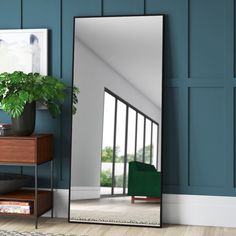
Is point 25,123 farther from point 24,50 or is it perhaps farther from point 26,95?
point 24,50

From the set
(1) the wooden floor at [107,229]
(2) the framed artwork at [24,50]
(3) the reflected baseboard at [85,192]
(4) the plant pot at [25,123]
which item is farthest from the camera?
(2) the framed artwork at [24,50]

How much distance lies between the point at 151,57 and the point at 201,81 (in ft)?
1.55

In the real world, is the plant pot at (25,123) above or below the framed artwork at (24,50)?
below

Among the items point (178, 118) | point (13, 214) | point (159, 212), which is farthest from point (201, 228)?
point (13, 214)

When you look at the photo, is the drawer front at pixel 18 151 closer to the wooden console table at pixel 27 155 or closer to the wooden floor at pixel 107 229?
the wooden console table at pixel 27 155

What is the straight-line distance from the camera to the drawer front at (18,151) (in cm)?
419

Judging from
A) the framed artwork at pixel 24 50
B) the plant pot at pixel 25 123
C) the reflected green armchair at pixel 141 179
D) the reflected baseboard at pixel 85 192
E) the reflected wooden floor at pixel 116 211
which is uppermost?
the framed artwork at pixel 24 50

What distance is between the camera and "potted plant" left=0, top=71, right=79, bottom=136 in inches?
162

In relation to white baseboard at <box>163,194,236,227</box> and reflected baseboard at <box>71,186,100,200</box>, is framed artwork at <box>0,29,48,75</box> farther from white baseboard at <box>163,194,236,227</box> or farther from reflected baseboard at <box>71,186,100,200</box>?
white baseboard at <box>163,194,236,227</box>

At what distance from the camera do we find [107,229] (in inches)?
167

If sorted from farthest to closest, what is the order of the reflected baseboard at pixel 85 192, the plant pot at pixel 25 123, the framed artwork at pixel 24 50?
the framed artwork at pixel 24 50
the reflected baseboard at pixel 85 192
the plant pot at pixel 25 123

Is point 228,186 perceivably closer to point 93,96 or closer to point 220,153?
point 220,153

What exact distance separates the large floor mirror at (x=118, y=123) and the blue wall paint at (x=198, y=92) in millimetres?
122

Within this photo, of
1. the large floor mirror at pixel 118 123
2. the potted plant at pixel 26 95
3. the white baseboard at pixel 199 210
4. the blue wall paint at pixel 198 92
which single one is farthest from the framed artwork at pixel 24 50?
the white baseboard at pixel 199 210
